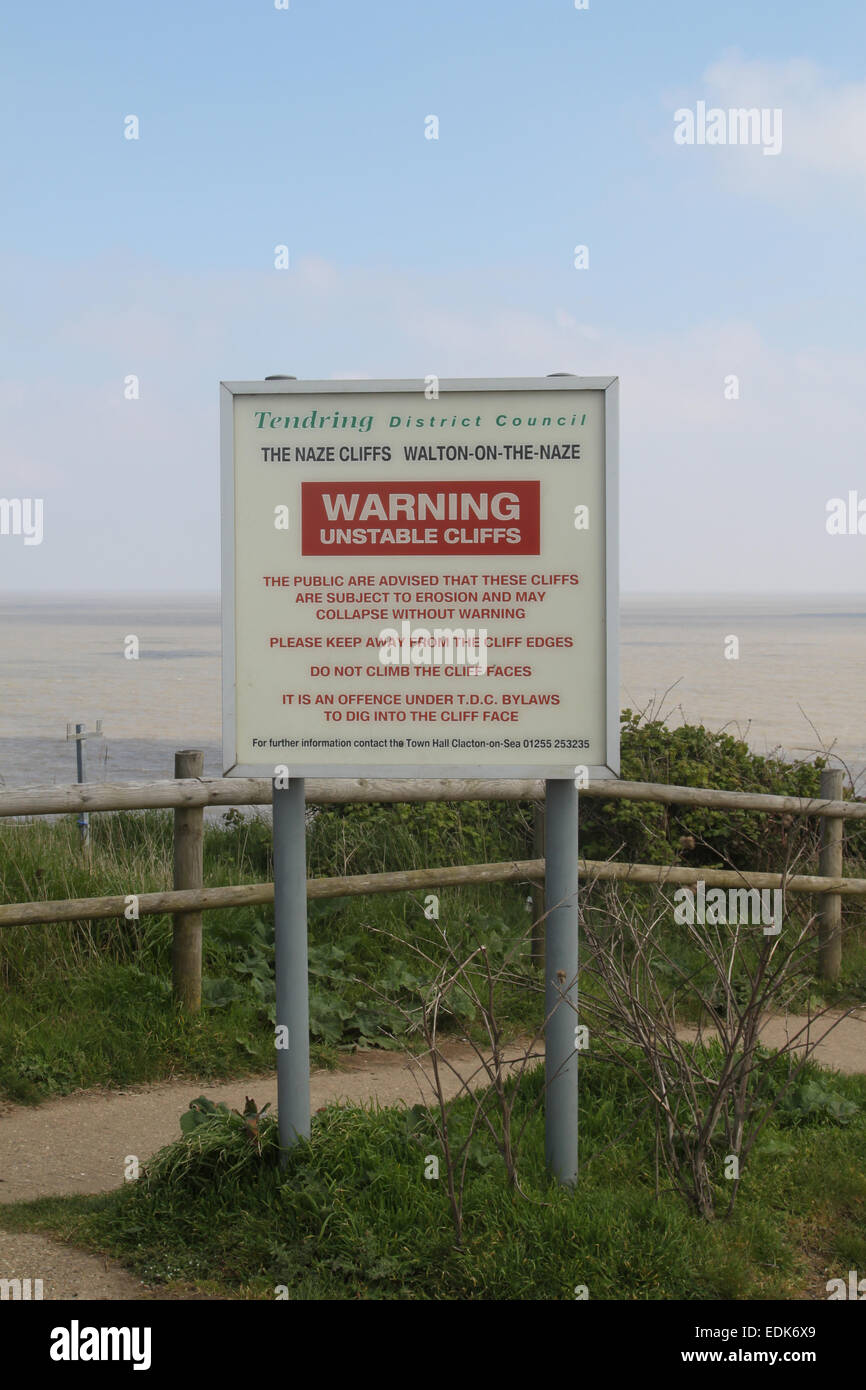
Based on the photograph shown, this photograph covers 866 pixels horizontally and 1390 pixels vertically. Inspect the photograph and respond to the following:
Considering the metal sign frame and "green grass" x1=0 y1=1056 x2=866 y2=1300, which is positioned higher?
the metal sign frame

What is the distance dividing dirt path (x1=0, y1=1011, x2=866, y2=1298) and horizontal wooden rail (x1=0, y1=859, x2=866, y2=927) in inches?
33.5

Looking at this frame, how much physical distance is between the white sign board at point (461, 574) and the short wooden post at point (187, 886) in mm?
2283

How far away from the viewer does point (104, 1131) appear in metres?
5.12

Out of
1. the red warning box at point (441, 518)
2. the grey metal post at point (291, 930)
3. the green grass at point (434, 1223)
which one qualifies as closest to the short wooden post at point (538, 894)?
the green grass at point (434, 1223)

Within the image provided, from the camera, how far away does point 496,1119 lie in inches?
187

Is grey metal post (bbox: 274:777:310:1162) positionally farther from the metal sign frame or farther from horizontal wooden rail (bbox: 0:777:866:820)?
horizontal wooden rail (bbox: 0:777:866:820)

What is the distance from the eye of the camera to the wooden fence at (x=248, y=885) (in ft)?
19.5

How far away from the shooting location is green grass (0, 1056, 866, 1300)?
357cm

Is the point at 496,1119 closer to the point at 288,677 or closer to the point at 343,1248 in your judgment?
the point at 343,1248

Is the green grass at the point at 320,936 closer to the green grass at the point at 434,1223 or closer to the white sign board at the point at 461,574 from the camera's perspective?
the green grass at the point at 434,1223

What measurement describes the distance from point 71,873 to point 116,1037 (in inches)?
55.8

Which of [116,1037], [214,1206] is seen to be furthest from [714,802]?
[214,1206]

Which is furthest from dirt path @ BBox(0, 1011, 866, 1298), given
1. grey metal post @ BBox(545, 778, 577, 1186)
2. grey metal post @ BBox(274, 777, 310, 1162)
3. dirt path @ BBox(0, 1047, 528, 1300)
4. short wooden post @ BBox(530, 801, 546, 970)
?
short wooden post @ BBox(530, 801, 546, 970)

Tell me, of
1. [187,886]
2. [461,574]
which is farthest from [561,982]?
[187,886]
